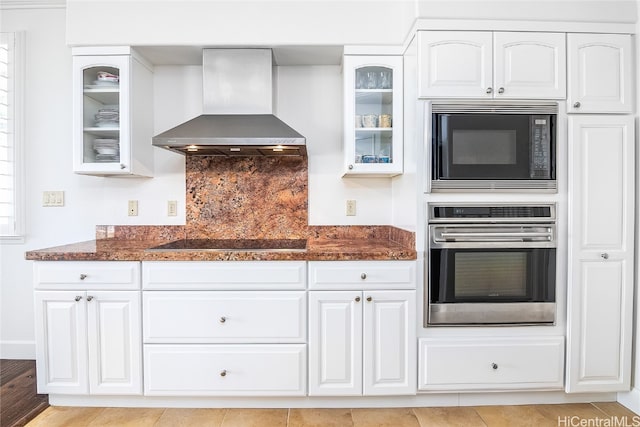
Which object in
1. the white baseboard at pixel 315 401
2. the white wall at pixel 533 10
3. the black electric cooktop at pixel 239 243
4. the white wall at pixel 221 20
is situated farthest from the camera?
the black electric cooktop at pixel 239 243

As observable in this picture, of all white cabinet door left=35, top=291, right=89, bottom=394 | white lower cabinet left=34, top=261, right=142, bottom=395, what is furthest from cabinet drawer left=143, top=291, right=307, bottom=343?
white cabinet door left=35, top=291, right=89, bottom=394

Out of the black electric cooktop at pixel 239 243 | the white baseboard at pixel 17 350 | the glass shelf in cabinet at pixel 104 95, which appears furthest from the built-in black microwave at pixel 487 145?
the white baseboard at pixel 17 350

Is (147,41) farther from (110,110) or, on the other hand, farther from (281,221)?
(281,221)

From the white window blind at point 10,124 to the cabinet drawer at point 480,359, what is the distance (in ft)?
9.33

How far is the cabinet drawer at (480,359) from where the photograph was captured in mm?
2070

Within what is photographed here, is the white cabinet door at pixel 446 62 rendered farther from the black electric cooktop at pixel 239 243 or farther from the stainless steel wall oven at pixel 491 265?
the black electric cooktop at pixel 239 243

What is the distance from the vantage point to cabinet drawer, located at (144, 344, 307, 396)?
2.05 m

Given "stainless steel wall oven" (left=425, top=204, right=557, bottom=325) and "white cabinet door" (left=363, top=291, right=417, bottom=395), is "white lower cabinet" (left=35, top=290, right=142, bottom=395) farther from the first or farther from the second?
"stainless steel wall oven" (left=425, top=204, right=557, bottom=325)

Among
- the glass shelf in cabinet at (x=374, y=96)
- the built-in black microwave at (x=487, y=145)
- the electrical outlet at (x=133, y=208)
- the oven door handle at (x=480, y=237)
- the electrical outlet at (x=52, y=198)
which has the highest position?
the glass shelf in cabinet at (x=374, y=96)

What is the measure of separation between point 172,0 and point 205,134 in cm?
84

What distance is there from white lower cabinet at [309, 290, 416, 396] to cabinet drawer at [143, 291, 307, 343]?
12 centimetres

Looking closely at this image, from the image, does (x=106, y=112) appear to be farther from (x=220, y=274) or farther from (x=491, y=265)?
(x=491, y=265)

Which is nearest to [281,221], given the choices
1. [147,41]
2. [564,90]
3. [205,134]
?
[205,134]

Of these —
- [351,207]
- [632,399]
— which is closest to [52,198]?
[351,207]
